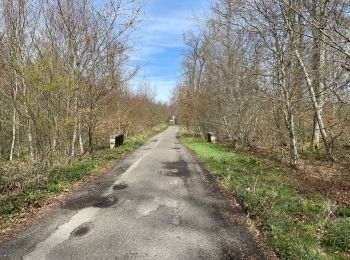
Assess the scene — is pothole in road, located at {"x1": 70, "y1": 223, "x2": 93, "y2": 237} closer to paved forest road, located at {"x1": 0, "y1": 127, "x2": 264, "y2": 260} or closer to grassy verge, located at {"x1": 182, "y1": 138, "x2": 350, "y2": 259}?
paved forest road, located at {"x1": 0, "y1": 127, "x2": 264, "y2": 260}

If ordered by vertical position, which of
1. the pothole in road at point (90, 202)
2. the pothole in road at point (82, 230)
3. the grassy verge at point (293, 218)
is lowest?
the grassy verge at point (293, 218)

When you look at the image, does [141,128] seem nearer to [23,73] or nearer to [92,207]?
[23,73]

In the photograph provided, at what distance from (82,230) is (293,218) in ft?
13.3

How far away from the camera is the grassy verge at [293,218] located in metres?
5.23

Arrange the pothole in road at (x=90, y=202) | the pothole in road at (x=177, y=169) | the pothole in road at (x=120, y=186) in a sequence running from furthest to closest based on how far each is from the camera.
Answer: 1. the pothole in road at (x=177, y=169)
2. the pothole in road at (x=120, y=186)
3. the pothole in road at (x=90, y=202)

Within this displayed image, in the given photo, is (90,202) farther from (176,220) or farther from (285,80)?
(285,80)

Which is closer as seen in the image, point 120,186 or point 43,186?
point 43,186

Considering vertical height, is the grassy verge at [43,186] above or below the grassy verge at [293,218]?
above

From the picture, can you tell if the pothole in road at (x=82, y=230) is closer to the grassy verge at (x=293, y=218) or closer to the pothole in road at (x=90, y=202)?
the pothole in road at (x=90, y=202)

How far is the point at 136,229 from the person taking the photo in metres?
6.07

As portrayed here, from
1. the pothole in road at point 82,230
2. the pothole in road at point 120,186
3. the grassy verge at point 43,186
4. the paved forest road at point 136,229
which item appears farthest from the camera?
the pothole in road at point 120,186

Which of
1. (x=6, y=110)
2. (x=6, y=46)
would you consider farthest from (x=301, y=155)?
(x=6, y=110)

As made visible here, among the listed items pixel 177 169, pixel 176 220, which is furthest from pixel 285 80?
pixel 176 220

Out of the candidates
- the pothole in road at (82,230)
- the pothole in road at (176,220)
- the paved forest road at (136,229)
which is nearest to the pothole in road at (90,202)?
the paved forest road at (136,229)
